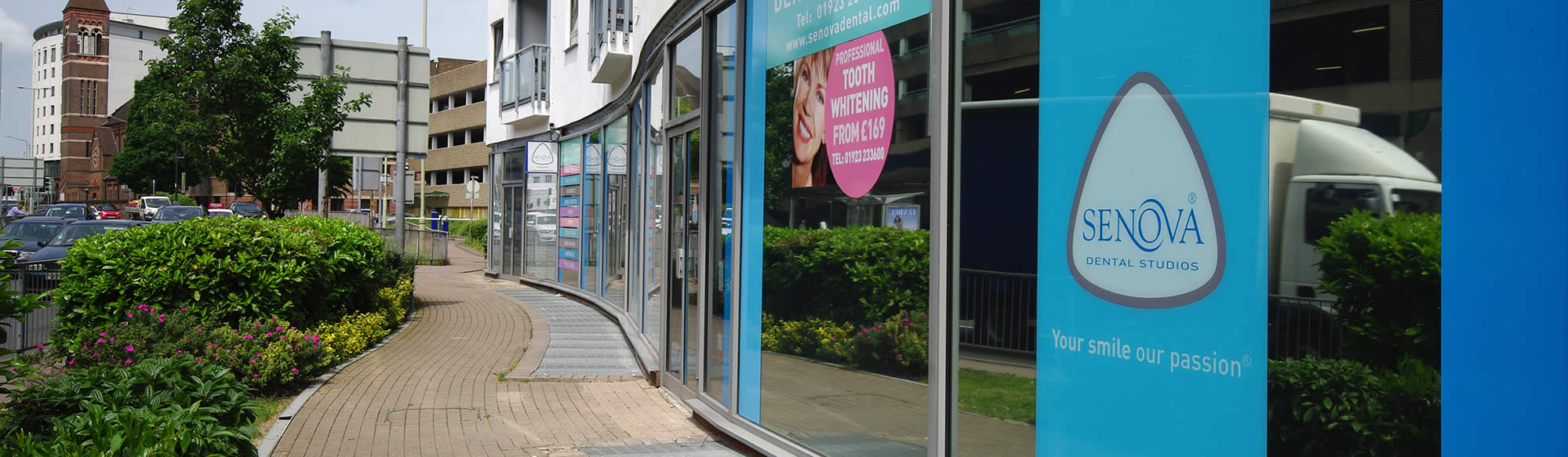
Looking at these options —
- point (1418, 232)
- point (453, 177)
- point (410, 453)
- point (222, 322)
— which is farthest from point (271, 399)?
point (453, 177)

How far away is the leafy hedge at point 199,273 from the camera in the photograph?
8.73m

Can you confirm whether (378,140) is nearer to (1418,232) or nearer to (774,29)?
(774,29)

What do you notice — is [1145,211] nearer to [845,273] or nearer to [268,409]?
[845,273]

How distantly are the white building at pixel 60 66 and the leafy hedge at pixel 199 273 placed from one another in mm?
127309

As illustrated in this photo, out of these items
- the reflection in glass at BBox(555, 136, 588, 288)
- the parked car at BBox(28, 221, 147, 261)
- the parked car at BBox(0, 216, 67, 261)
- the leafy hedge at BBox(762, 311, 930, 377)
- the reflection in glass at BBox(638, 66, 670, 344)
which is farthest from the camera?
the parked car at BBox(0, 216, 67, 261)

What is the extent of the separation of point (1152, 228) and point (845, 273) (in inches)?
82.6

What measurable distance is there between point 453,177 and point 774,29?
218 ft

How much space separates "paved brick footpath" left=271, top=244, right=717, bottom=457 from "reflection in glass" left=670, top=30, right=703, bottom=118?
7.49 ft

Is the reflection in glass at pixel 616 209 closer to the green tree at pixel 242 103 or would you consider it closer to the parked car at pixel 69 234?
the green tree at pixel 242 103

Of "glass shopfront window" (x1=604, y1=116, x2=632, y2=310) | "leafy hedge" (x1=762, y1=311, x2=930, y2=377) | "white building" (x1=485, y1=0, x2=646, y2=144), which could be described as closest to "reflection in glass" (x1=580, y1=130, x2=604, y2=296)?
"glass shopfront window" (x1=604, y1=116, x2=632, y2=310)

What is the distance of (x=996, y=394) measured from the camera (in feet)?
12.9

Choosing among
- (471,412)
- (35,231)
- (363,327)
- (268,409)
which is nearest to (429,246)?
(35,231)

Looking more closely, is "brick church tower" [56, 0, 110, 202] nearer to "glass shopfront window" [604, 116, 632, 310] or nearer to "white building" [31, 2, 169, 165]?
"white building" [31, 2, 169, 165]

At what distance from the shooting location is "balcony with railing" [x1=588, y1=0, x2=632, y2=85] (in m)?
13.5
